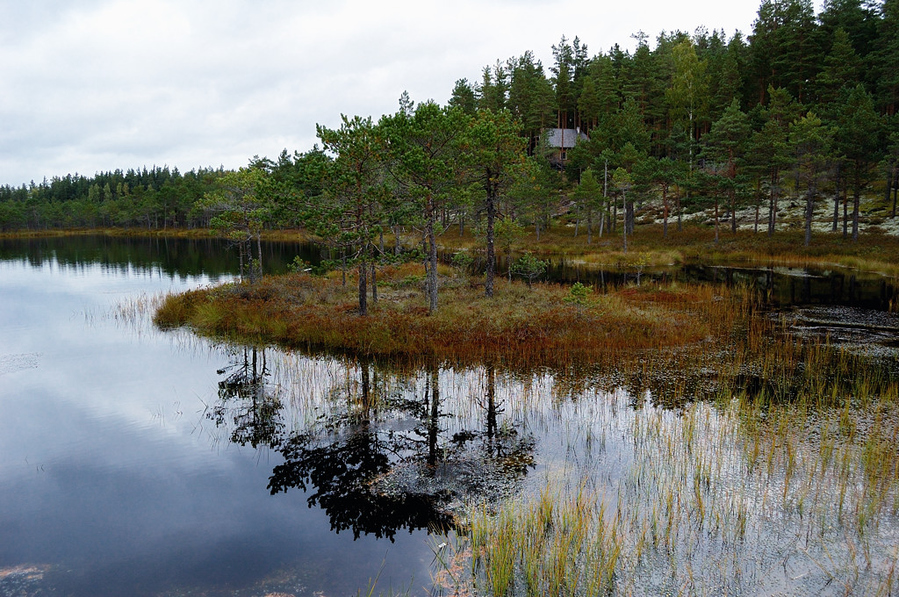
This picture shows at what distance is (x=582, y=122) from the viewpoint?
326 feet

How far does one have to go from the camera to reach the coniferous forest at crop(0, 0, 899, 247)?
2330cm

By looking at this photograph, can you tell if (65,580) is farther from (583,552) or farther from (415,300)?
(415,300)

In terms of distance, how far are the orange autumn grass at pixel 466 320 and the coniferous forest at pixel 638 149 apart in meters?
3.60

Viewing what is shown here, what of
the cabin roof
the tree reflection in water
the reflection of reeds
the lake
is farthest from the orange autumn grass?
the cabin roof

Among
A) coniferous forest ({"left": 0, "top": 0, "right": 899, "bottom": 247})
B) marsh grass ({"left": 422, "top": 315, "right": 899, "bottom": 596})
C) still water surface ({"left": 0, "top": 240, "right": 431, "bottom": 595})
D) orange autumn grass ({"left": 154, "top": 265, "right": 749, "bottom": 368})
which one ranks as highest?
coniferous forest ({"left": 0, "top": 0, "right": 899, "bottom": 247})

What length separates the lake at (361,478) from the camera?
8.00 meters

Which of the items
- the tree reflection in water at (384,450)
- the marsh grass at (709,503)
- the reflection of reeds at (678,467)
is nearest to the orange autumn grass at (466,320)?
the reflection of reeds at (678,467)

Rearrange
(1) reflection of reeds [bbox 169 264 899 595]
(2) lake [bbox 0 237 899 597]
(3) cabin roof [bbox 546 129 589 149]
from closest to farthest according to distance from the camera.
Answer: (1) reflection of reeds [bbox 169 264 899 595] < (2) lake [bbox 0 237 899 597] < (3) cabin roof [bbox 546 129 589 149]

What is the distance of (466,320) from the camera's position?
23.0 m

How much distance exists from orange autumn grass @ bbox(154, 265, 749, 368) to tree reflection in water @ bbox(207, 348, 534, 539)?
11.0 ft

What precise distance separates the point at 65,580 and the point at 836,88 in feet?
294

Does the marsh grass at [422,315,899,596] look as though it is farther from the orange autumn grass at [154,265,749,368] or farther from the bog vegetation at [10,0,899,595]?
the orange autumn grass at [154,265,749,368]

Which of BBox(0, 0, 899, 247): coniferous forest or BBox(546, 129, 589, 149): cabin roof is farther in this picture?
BBox(546, 129, 589, 149): cabin roof

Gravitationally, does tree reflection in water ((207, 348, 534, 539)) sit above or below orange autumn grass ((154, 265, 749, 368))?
below
